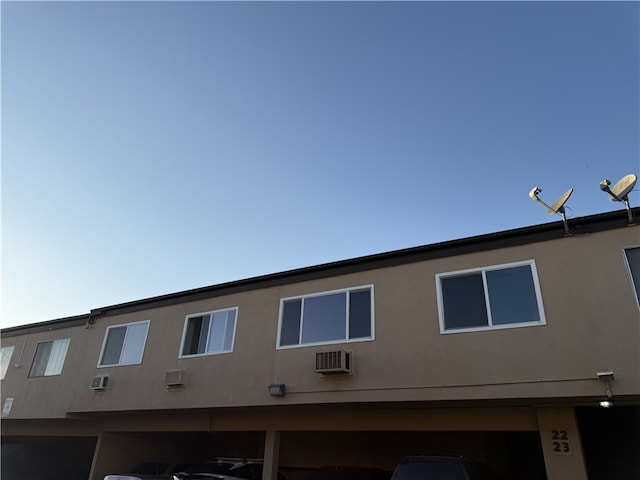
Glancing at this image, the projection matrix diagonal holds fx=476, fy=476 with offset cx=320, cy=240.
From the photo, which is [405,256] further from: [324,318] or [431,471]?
[431,471]

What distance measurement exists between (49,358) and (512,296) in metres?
15.2

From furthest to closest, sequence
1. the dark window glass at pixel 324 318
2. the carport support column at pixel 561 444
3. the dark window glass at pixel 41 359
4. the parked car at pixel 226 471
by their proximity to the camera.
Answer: the dark window glass at pixel 41 359 < the dark window glass at pixel 324 318 < the parked car at pixel 226 471 < the carport support column at pixel 561 444

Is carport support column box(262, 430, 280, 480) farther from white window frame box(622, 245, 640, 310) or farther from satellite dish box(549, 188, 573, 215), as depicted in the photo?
white window frame box(622, 245, 640, 310)

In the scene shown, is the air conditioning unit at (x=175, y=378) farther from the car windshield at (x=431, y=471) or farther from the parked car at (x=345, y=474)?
the car windshield at (x=431, y=471)

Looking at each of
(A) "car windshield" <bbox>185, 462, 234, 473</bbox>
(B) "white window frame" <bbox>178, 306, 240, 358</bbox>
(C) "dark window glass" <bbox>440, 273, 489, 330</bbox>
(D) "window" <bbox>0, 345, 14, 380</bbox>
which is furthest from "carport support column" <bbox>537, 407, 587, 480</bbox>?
(D) "window" <bbox>0, 345, 14, 380</bbox>

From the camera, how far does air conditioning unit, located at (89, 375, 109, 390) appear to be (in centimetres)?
1373

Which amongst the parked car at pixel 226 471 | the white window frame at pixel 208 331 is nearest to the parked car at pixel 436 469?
the parked car at pixel 226 471

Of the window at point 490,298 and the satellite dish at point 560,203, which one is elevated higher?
the satellite dish at point 560,203

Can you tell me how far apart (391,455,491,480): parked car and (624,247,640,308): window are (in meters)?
4.06

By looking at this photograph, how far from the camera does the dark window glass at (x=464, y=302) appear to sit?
30.4 feet

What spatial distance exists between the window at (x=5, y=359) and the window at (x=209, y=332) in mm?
9138

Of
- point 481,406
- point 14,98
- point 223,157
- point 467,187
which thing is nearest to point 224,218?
point 223,157

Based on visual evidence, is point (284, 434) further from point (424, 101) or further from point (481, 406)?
point (424, 101)

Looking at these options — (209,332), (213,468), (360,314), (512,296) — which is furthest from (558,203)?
(213,468)
